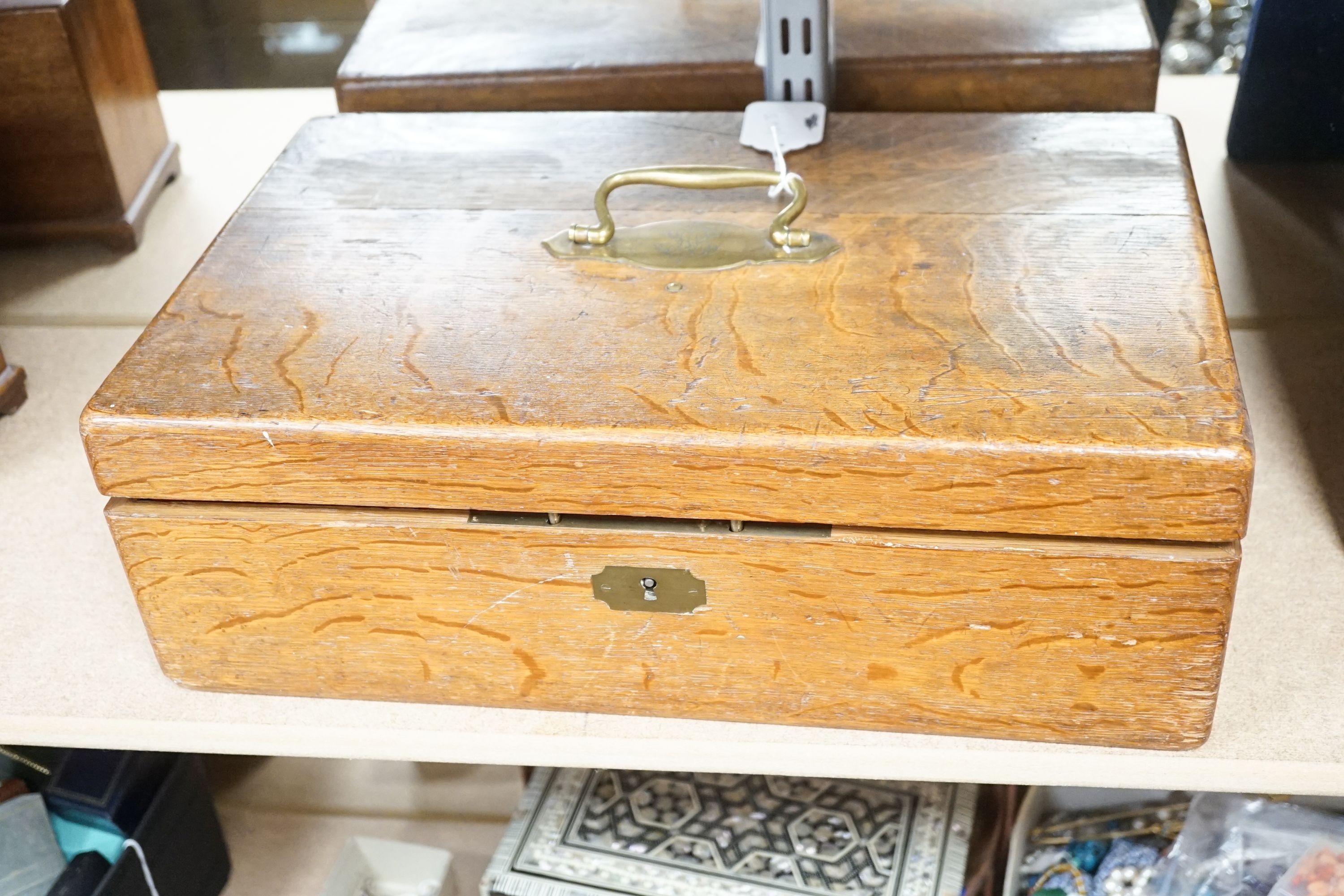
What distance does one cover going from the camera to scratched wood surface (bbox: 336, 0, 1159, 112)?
86 cm

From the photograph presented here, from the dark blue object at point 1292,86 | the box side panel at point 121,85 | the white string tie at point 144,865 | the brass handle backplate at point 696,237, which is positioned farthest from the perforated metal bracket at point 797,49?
the white string tie at point 144,865

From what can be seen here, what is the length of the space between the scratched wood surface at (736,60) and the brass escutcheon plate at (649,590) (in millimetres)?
419

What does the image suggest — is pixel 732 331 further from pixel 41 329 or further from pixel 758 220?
pixel 41 329

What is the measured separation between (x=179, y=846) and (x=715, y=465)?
590 mm

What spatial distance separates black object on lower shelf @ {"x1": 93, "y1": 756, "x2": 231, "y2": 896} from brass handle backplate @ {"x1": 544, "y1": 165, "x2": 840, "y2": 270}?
0.50 meters

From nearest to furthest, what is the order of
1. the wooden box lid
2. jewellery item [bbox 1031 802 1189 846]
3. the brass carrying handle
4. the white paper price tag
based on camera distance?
the wooden box lid → the brass carrying handle → the white paper price tag → jewellery item [bbox 1031 802 1189 846]

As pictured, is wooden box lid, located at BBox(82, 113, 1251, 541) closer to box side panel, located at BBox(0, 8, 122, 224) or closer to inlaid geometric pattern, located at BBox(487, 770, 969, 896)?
box side panel, located at BBox(0, 8, 122, 224)

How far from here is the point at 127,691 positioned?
0.68 metres

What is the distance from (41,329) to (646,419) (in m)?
0.62

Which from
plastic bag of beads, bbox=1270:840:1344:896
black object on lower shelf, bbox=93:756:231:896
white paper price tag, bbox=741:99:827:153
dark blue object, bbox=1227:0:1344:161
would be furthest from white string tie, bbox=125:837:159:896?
dark blue object, bbox=1227:0:1344:161

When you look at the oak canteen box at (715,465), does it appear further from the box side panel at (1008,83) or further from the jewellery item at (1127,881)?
the jewellery item at (1127,881)

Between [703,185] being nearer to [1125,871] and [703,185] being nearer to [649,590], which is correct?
[649,590]

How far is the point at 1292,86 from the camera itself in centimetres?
90

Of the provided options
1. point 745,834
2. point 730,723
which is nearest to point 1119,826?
point 745,834
